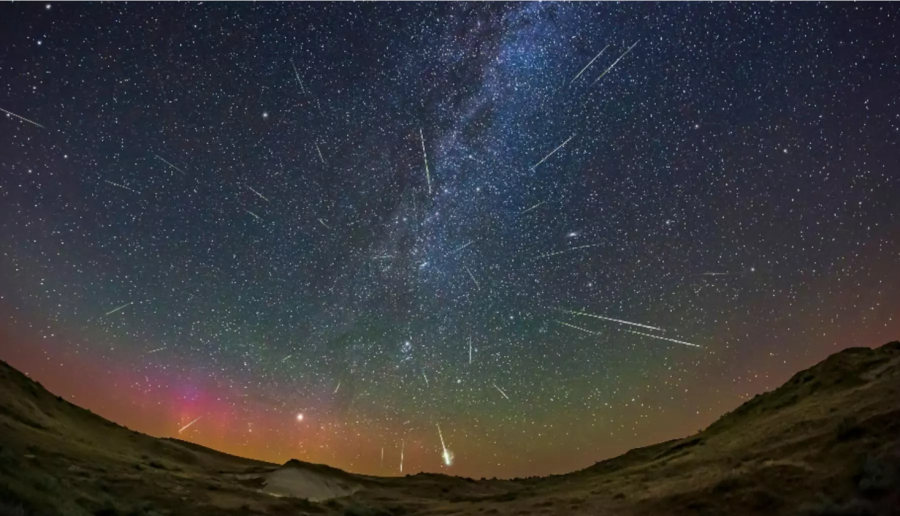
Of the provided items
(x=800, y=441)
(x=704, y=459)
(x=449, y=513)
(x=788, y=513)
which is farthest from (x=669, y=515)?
(x=449, y=513)

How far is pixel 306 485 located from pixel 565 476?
20.2 m

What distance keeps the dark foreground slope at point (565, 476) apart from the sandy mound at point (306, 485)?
144mm

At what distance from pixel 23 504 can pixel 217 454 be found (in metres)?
38.2

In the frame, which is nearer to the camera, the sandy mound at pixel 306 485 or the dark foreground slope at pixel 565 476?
the dark foreground slope at pixel 565 476

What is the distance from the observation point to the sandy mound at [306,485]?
3319cm

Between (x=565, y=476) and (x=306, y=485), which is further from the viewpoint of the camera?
A: (x=565, y=476)

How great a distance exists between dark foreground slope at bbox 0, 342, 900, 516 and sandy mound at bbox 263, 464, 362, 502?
5.7 inches

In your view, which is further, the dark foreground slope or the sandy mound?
the sandy mound

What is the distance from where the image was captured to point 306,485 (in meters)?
35.5

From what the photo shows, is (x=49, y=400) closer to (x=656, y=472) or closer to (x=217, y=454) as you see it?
(x=217, y=454)

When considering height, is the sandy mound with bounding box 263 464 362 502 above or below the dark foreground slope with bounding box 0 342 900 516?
below

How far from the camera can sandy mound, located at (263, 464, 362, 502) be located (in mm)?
33188

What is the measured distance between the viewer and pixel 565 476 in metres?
41.6

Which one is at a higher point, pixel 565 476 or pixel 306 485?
pixel 565 476
